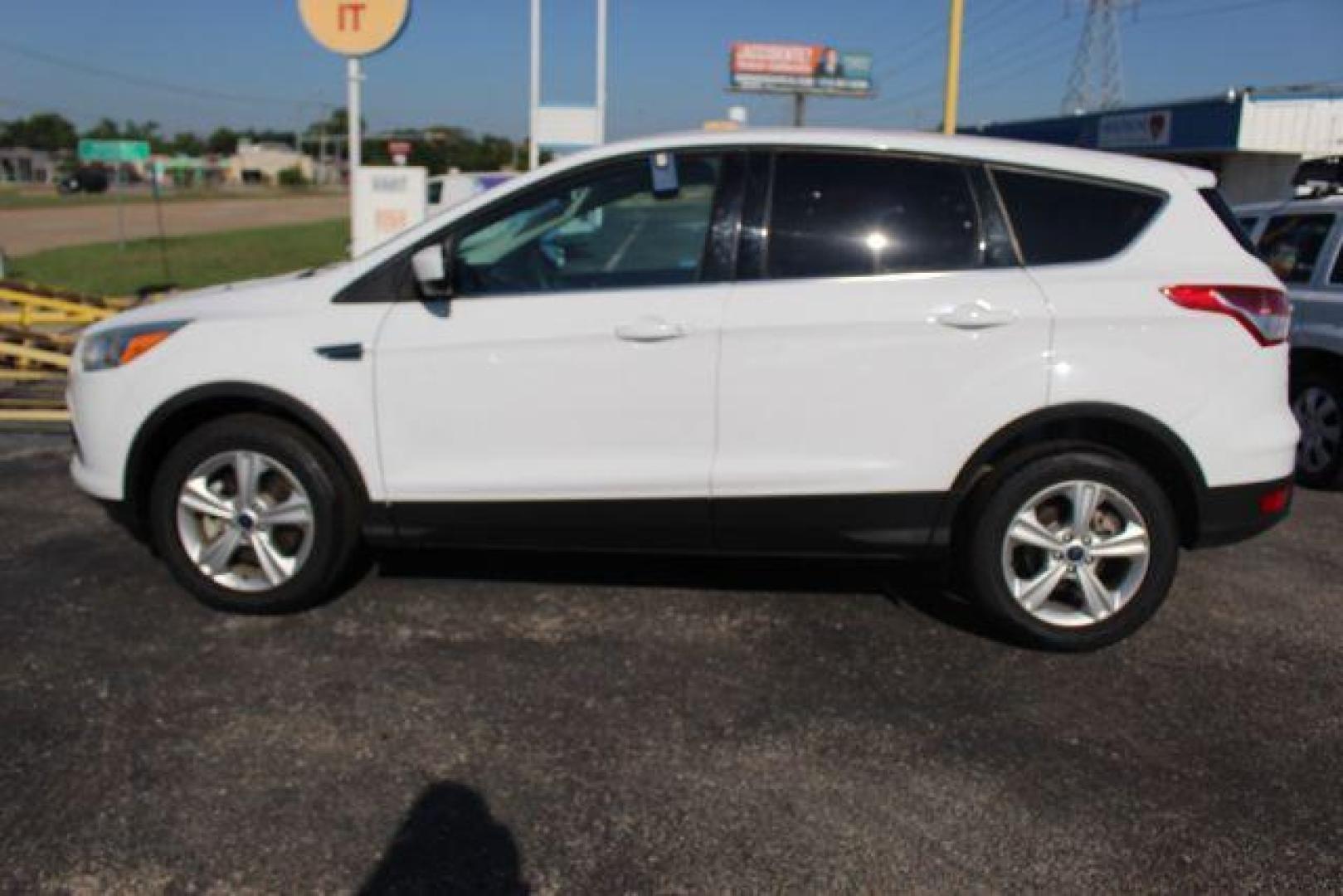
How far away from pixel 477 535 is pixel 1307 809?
266 cm

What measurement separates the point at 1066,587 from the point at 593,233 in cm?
207

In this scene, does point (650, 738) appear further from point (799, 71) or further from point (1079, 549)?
point (799, 71)

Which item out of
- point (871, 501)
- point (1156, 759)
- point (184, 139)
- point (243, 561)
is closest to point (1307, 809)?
point (1156, 759)

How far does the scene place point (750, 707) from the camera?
3.46 metres

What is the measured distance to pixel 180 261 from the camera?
2052 centimetres

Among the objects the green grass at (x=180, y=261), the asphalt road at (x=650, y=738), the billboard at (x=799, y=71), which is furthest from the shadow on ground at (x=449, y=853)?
the billboard at (x=799, y=71)

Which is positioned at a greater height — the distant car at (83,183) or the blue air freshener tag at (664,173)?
the distant car at (83,183)

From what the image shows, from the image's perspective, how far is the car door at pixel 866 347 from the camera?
3668mm

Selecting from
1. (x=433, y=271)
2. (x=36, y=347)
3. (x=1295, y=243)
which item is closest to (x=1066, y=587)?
(x=433, y=271)

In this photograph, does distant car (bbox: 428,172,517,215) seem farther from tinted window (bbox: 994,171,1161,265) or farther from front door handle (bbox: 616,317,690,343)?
tinted window (bbox: 994,171,1161,265)

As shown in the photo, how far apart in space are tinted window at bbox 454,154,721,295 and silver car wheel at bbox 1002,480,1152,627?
1.50 metres

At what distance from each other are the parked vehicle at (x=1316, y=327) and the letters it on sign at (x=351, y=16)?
703 centimetres

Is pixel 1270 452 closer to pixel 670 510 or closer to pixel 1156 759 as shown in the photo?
pixel 1156 759

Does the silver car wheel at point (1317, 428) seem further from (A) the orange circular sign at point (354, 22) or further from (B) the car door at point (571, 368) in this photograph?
(A) the orange circular sign at point (354, 22)
